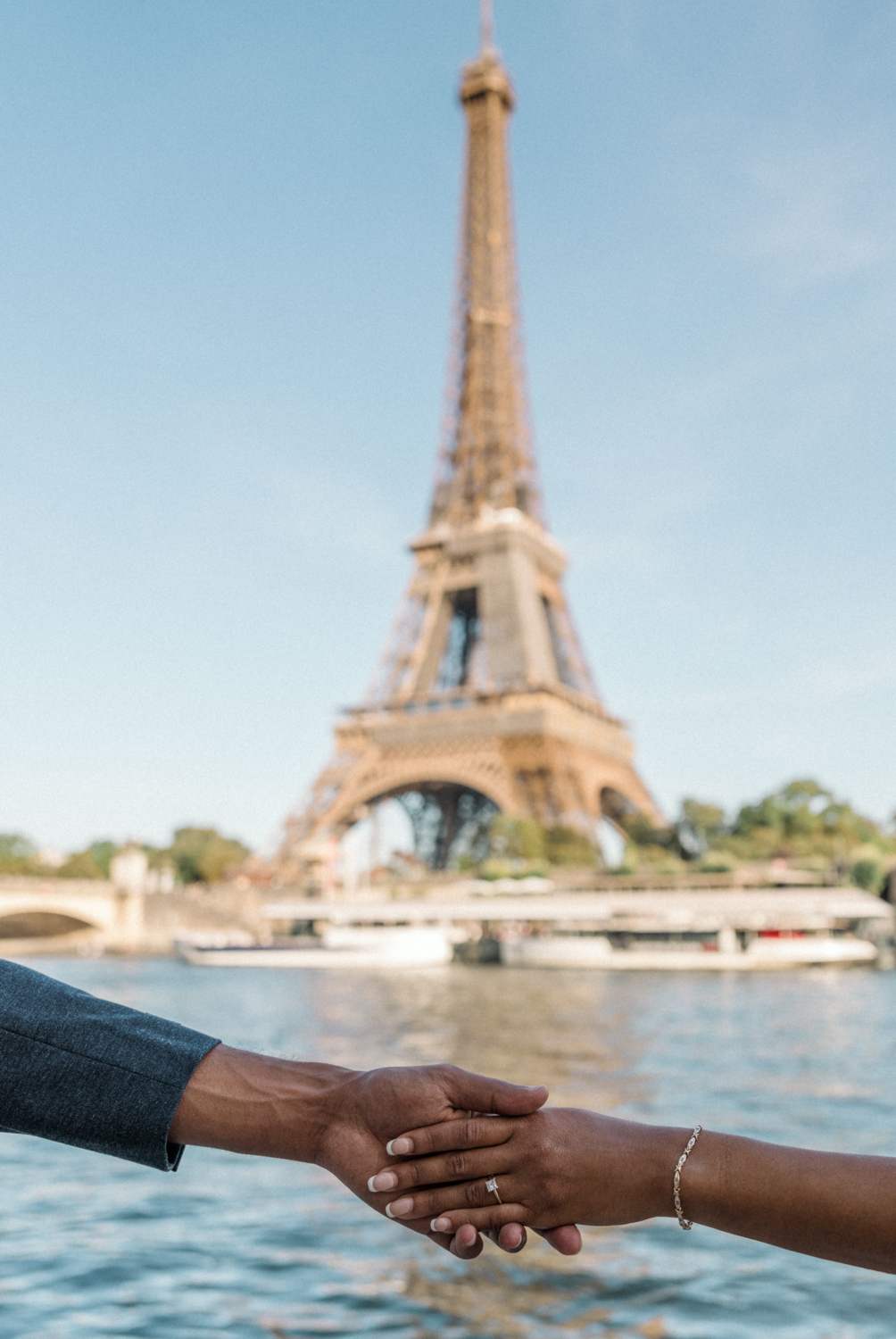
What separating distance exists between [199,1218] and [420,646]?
45.1 metres

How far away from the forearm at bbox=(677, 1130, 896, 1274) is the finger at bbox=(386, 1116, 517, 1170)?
0.26 meters

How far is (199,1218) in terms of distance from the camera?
6.79m

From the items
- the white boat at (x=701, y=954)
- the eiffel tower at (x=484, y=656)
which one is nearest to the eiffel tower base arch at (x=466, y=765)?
the eiffel tower at (x=484, y=656)

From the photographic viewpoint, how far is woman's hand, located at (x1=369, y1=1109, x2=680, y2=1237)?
1.89 meters

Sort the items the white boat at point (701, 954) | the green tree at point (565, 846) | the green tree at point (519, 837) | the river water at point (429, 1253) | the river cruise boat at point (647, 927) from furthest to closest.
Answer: the green tree at point (565, 846) → the green tree at point (519, 837) → the river cruise boat at point (647, 927) → the white boat at point (701, 954) → the river water at point (429, 1253)

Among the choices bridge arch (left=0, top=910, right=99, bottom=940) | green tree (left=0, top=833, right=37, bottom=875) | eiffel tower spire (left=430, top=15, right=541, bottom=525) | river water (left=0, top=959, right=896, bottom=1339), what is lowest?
river water (left=0, top=959, right=896, bottom=1339)

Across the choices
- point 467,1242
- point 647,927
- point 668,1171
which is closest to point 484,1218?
point 467,1242

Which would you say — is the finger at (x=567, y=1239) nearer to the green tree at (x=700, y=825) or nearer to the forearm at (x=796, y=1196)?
the forearm at (x=796, y=1196)

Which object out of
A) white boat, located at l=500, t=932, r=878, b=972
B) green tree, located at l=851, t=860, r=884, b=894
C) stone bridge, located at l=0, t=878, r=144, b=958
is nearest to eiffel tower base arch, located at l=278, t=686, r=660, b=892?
white boat, located at l=500, t=932, r=878, b=972

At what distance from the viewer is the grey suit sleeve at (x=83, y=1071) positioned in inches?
68.1

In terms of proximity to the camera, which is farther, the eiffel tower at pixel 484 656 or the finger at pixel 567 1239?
the eiffel tower at pixel 484 656

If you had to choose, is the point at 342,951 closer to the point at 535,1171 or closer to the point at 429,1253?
the point at 429,1253

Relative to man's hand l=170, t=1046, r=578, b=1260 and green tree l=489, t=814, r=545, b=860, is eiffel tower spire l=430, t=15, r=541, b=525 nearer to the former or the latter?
green tree l=489, t=814, r=545, b=860

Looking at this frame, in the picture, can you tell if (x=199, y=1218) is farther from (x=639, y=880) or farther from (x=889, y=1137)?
(x=639, y=880)
